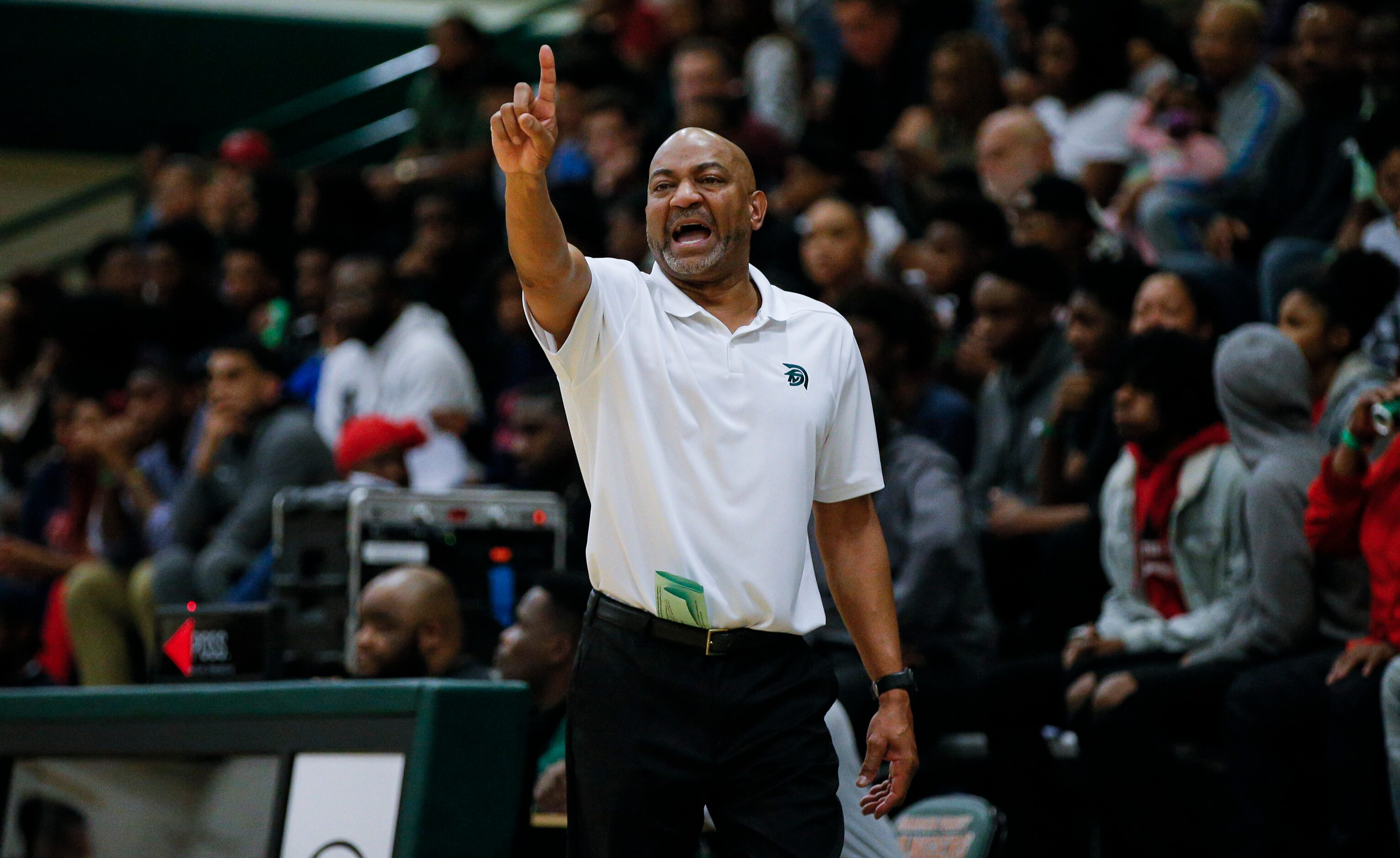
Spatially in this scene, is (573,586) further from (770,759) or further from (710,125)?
(710,125)

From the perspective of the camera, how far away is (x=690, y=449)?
10.8 ft

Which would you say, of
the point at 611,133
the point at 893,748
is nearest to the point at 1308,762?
the point at 893,748

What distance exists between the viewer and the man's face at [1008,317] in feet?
22.5

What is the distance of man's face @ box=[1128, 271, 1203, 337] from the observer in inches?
240

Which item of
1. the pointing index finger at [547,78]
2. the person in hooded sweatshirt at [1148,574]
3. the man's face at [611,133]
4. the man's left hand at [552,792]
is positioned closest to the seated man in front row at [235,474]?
the man's face at [611,133]

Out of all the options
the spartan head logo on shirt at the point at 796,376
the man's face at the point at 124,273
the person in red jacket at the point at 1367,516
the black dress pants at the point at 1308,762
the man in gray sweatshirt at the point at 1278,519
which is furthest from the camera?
the man's face at the point at 124,273

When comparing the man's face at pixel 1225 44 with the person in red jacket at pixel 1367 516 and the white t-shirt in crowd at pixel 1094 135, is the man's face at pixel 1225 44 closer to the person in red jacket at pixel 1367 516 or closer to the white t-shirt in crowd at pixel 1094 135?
the white t-shirt in crowd at pixel 1094 135

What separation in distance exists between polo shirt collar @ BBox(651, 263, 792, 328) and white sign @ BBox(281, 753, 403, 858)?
3.52 feet

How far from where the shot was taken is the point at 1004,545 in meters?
6.48

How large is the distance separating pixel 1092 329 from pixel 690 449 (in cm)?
354

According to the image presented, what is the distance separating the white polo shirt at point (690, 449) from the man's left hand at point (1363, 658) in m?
1.91

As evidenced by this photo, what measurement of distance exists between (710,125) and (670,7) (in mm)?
3044

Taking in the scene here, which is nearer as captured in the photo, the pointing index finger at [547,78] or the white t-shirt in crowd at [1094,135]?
the pointing index finger at [547,78]

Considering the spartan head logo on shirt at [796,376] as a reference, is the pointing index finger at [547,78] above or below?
above
